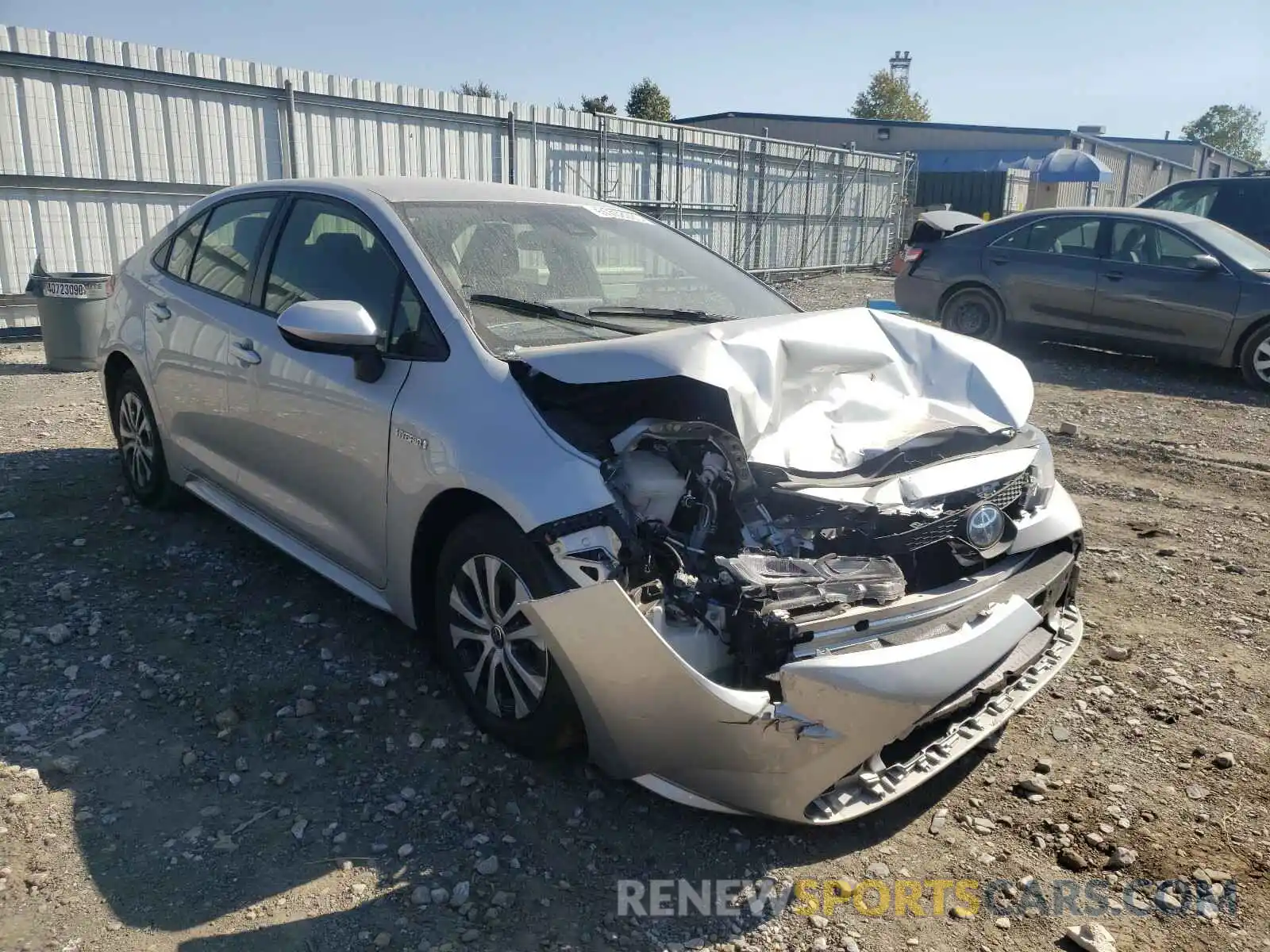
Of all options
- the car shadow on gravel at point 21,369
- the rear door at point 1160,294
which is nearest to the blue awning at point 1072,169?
the rear door at point 1160,294

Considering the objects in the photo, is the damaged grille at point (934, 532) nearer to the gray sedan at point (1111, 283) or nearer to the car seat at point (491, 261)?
the car seat at point (491, 261)

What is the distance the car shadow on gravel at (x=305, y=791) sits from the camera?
2531mm

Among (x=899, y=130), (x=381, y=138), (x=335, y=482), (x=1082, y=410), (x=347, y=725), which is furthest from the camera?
(x=899, y=130)

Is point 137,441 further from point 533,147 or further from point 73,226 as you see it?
point 533,147

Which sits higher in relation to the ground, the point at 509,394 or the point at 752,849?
the point at 509,394

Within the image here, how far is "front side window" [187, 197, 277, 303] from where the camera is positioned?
427 cm

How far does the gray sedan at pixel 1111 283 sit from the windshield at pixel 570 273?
6.57 metres

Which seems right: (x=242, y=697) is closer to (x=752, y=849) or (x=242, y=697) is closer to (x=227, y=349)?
(x=227, y=349)

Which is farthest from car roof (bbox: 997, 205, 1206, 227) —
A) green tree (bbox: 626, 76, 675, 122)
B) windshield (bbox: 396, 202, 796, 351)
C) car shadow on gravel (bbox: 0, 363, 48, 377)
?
green tree (bbox: 626, 76, 675, 122)

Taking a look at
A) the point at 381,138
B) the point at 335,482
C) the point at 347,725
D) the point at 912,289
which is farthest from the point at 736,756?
the point at 381,138

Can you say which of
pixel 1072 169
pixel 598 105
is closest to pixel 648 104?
pixel 598 105

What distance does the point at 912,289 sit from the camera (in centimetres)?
1116

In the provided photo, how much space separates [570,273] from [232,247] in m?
1.65

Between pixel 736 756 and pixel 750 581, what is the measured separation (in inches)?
17.3
